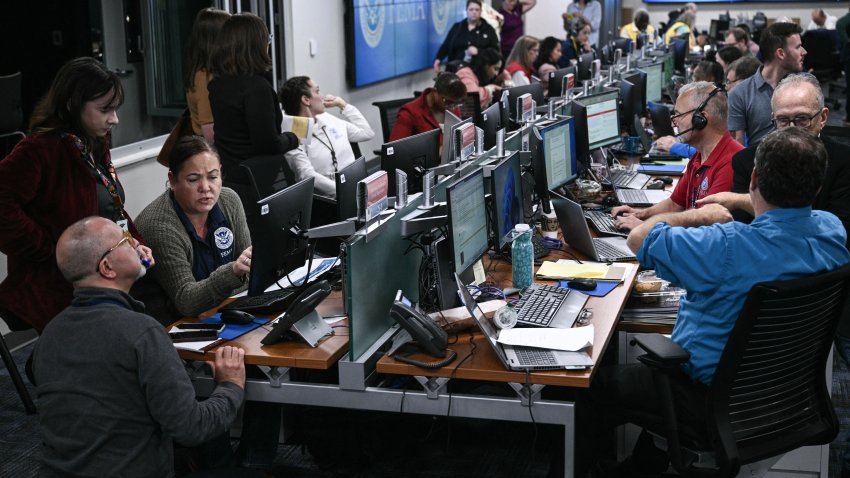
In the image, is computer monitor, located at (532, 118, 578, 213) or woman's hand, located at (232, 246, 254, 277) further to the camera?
computer monitor, located at (532, 118, 578, 213)

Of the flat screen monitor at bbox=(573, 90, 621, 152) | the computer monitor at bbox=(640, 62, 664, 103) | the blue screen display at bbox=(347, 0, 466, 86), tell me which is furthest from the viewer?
the blue screen display at bbox=(347, 0, 466, 86)

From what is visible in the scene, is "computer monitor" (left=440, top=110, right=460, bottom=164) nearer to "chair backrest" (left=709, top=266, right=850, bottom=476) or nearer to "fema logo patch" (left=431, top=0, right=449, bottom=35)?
"chair backrest" (left=709, top=266, right=850, bottom=476)

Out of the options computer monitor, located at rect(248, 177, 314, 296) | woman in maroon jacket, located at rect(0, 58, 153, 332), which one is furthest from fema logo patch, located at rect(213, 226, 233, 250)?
computer monitor, located at rect(248, 177, 314, 296)

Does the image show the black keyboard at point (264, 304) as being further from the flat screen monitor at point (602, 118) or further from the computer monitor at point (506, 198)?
the flat screen monitor at point (602, 118)

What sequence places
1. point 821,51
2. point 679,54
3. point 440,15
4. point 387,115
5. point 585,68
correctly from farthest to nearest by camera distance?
point 821,51 < point 440,15 < point 679,54 < point 585,68 < point 387,115

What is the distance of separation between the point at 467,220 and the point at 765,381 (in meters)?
1.01

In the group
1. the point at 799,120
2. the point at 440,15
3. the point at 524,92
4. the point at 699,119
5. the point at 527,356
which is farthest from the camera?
the point at 440,15

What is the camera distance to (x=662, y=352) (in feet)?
8.27

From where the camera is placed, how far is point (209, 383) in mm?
2736

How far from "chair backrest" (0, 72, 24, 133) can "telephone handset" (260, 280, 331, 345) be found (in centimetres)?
227

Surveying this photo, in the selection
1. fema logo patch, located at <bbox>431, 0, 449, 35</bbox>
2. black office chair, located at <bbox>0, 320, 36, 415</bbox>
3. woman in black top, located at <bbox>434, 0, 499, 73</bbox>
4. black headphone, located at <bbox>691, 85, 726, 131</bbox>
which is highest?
fema logo patch, located at <bbox>431, 0, 449, 35</bbox>

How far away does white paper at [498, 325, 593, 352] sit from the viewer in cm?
262

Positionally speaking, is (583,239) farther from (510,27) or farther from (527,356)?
(510,27)

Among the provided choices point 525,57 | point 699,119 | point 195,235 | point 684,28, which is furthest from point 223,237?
point 684,28
